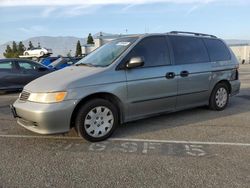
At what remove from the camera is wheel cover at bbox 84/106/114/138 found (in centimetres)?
504

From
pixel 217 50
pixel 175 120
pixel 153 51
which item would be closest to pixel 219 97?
pixel 217 50

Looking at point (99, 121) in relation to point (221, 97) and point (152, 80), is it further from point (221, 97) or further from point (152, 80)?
point (221, 97)

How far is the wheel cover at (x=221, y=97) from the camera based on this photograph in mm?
7109

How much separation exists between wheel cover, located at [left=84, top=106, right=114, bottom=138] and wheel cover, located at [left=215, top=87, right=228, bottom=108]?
297 cm

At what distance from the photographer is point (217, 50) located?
711 centimetres

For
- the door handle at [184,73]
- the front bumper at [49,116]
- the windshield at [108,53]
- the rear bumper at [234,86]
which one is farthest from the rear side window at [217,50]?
the front bumper at [49,116]

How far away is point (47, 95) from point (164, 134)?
2.09m

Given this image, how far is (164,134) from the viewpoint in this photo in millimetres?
5461

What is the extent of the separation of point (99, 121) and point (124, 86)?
72 cm

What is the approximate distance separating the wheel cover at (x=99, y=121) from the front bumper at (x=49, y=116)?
337 millimetres

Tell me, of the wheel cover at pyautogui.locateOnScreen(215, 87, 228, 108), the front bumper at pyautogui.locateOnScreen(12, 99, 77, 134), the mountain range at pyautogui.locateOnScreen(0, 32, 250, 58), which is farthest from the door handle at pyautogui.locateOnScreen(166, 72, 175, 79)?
the mountain range at pyautogui.locateOnScreen(0, 32, 250, 58)

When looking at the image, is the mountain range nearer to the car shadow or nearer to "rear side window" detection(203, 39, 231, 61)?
"rear side window" detection(203, 39, 231, 61)

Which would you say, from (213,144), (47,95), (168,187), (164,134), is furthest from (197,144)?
(47,95)

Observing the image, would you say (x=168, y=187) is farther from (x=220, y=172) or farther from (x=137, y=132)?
Answer: (x=137, y=132)
